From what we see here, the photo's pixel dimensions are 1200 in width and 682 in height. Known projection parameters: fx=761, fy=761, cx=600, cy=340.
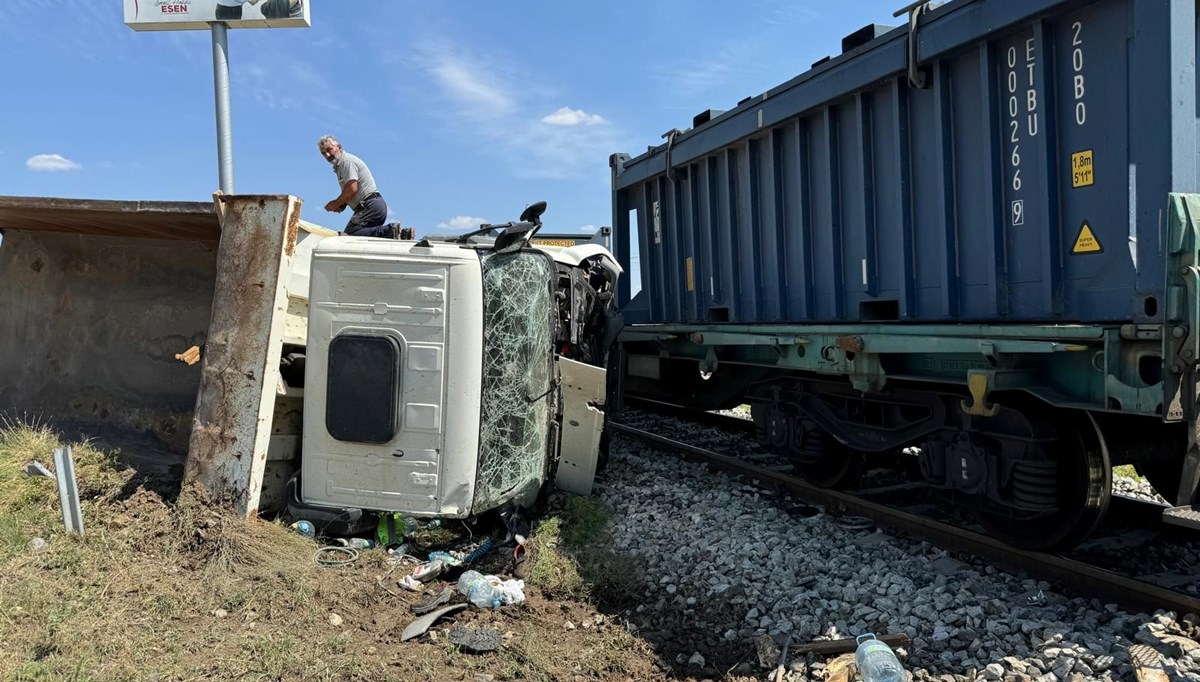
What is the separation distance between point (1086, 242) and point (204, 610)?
4.92 meters

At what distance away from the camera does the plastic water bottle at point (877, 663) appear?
3.03 m

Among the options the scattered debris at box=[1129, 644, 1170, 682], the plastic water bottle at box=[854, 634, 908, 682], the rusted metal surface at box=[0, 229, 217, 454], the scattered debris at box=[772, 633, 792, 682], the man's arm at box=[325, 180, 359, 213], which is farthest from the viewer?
the man's arm at box=[325, 180, 359, 213]

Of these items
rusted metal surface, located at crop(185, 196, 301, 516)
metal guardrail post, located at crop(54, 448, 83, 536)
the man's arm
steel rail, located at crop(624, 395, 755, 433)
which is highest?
the man's arm

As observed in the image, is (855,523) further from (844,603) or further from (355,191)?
(355,191)

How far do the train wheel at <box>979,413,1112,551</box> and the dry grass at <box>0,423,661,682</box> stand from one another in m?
2.47

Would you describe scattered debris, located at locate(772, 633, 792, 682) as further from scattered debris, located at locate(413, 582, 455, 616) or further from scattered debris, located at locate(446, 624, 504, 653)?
scattered debris, located at locate(413, 582, 455, 616)

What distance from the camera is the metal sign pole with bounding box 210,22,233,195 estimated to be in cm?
895

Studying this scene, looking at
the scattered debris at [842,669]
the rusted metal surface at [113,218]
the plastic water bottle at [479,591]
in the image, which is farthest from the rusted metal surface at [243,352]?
the scattered debris at [842,669]

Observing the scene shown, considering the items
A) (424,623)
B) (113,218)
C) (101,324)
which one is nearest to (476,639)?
(424,623)

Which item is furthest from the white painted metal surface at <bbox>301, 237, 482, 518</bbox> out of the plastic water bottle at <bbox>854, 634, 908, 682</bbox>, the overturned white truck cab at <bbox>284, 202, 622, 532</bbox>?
the plastic water bottle at <bbox>854, 634, 908, 682</bbox>

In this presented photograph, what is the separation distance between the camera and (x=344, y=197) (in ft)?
22.0

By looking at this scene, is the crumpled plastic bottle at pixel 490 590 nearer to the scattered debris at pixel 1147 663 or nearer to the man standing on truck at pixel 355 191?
the scattered debris at pixel 1147 663

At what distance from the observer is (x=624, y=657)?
3549 millimetres

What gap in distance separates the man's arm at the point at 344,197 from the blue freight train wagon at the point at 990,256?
3.31 meters
